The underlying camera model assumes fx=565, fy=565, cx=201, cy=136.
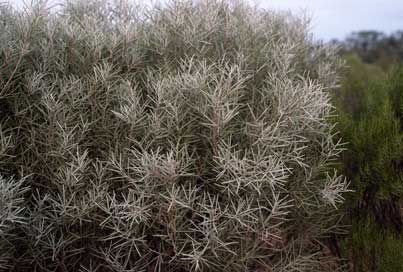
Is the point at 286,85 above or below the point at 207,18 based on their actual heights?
below

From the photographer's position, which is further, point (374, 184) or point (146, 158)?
point (374, 184)

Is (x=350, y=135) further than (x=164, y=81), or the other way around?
(x=350, y=135)

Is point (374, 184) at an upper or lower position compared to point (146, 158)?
lower

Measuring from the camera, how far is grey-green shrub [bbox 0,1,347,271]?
123 inches

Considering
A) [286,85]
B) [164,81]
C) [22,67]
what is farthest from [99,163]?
[286,85]

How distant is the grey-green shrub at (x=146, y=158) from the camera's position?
313 centimetres

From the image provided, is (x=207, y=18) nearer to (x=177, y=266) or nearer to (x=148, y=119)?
(x=148, y=119)

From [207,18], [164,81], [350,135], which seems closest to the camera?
[164,81]

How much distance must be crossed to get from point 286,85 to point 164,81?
753 millimetres

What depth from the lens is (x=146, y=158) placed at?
9.90 feet

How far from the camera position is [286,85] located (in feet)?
11.5

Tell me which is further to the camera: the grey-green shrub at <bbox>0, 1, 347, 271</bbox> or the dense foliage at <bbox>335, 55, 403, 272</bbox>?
the dense foliage at <bbox>335, 55, 403, 272</bbox>

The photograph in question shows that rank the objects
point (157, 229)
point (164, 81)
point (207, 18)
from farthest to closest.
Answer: point (207, 18) → point (164, 81) → point (157, 229)

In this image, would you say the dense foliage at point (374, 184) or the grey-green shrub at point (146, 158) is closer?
the grey-green shrub at point (146, 158)
